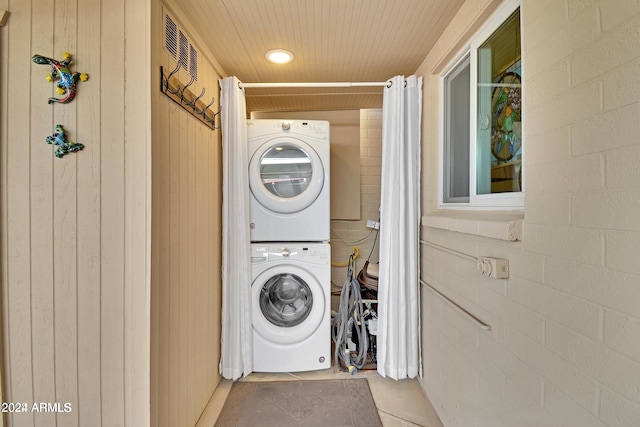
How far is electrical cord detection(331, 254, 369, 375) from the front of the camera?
7.19 ft

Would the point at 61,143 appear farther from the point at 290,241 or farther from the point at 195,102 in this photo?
the point at 290,241

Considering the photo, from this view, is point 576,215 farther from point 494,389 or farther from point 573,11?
point 494,389

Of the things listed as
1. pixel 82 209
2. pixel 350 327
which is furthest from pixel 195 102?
pixel 350 327

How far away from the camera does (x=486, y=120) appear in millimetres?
1381

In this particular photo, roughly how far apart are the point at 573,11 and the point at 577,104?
0.26m

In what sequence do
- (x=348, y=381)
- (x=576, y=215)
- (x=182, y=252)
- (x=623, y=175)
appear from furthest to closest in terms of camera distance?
(x=348, y=381) → (x=182, y=252) → (x=576, y=215) → (x=623, y=175)

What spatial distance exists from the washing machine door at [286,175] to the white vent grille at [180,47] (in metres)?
0.71

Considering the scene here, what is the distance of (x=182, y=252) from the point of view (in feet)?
4.84

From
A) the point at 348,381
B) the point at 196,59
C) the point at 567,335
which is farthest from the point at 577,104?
the point at 348,381

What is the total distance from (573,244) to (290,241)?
1.72 metres

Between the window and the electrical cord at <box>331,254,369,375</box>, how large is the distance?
1.04m

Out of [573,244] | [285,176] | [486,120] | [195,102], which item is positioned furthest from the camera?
[285,176]

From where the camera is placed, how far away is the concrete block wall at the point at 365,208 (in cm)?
289

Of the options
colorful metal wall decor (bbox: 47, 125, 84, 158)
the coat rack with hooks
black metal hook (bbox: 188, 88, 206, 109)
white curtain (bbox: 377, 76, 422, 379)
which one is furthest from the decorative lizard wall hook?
white curtain (bbox: 377, 76, 422, 379)
